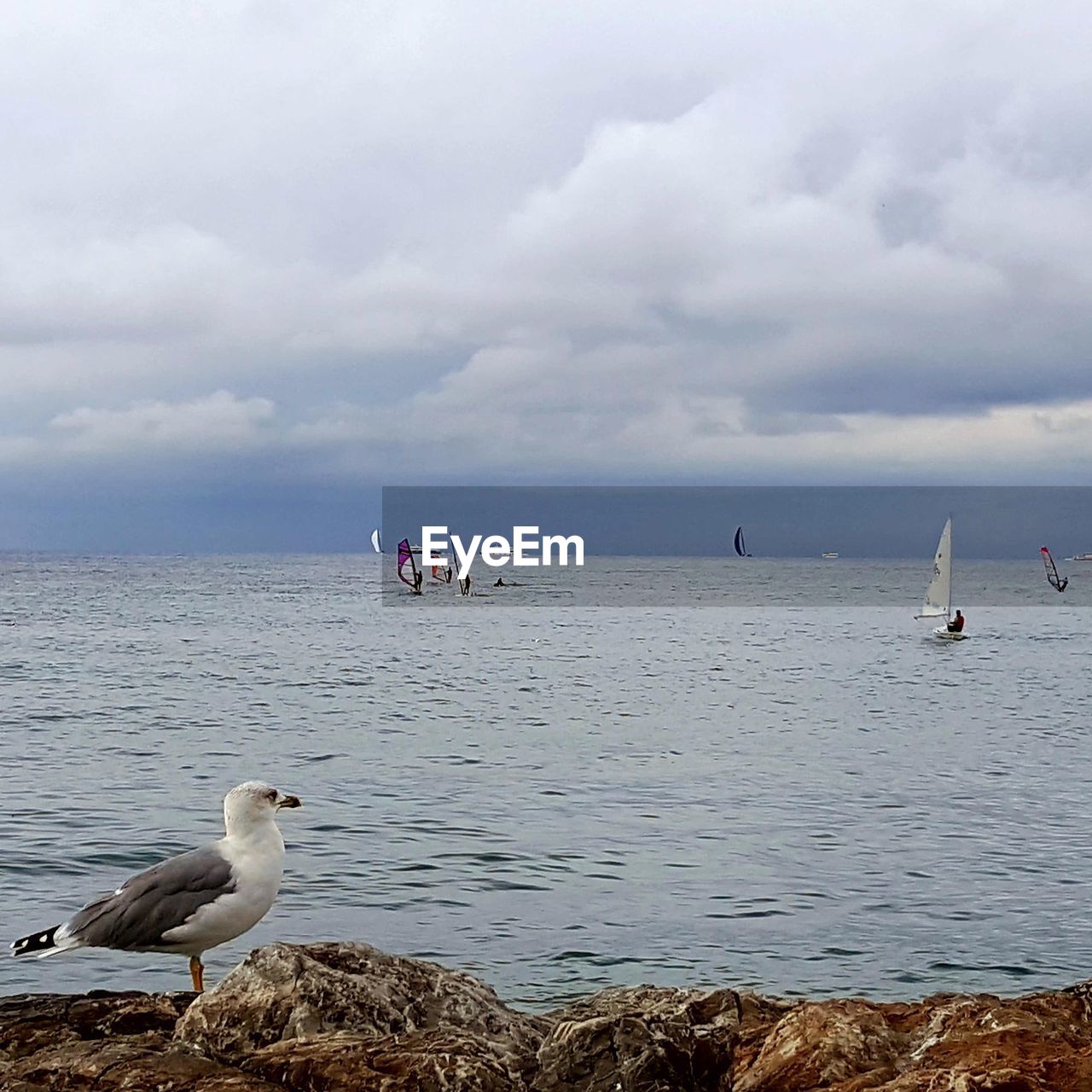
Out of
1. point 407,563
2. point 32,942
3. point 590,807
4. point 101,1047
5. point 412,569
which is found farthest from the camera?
point 407,563

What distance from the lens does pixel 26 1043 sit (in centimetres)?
562

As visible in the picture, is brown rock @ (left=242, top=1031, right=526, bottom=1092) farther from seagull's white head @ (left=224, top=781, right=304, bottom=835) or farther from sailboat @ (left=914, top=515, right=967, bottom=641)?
sailboat @ (left=914, top=515, right=967, bottom=641)

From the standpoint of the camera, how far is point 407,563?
112562 mm

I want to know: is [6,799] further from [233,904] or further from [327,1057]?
[327,1057]

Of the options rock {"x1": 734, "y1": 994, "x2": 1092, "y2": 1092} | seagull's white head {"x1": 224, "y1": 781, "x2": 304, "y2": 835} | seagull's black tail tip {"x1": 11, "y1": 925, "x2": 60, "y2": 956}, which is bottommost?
seagull's black tail tip {"x1": 11, "y1": 925, "x2": 60, "y2": 956}

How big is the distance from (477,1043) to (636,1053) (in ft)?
1.89

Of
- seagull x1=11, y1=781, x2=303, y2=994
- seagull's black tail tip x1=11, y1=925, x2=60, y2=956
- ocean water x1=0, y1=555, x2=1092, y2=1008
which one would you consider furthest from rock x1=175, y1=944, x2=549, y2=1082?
ocean water x1=0, y1=555, x2=1092, y2=1008

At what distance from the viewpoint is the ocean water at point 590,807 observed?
10.9 meters

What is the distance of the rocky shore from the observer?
4699 mm

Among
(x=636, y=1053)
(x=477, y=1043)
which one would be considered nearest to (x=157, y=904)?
(x=477, y=1043)

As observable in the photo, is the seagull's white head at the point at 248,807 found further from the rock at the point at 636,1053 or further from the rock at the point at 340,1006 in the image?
the rock at the point at 636,1053

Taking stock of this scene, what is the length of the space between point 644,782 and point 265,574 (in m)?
147

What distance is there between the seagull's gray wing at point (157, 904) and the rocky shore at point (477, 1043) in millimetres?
962

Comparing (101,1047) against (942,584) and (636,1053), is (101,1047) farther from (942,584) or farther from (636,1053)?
(942,584)
